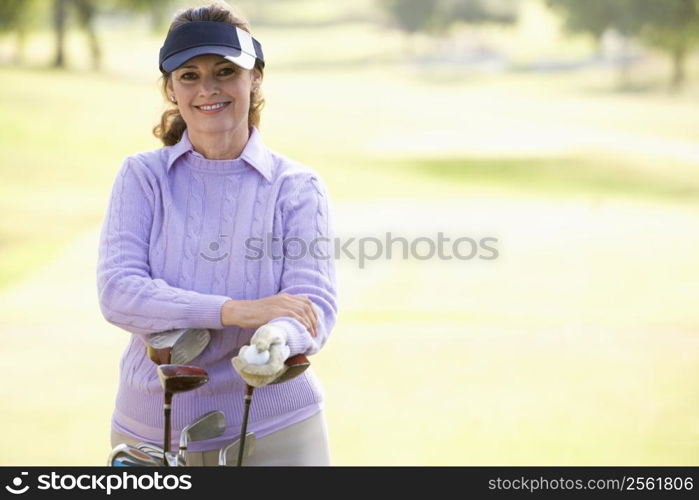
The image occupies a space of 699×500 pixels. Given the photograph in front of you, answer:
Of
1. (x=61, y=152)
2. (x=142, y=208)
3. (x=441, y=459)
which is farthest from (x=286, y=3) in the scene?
(x=142, y=208)

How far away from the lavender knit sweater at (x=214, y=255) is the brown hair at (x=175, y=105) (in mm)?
90

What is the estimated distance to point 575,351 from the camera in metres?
5.02

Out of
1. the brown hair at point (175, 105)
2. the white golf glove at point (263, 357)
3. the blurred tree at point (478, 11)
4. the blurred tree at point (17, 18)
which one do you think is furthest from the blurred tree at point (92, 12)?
the white golf glove at point (263, 357)

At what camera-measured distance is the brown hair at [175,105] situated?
4.83ft

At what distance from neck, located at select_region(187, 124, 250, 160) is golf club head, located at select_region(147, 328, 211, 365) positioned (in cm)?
26

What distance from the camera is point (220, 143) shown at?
148 centimetres

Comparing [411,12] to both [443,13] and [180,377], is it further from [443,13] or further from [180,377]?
[180,377]

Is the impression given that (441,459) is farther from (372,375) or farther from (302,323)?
(302,323)

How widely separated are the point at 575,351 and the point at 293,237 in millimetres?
3782

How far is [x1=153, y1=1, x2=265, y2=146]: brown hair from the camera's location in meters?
1.47

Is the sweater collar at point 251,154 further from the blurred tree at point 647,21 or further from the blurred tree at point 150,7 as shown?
the blurred tree at point 647,21

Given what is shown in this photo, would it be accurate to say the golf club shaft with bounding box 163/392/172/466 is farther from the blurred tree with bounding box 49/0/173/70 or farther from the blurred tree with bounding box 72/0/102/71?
the blurred tree with bounding box 72/0/102/71

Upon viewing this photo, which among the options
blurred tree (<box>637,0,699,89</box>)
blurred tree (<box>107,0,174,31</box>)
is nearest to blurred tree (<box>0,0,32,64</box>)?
blurred tree (<box>107,0,174,31</box>)

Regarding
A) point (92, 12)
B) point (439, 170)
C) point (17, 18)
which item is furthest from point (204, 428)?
point (439, 170)
